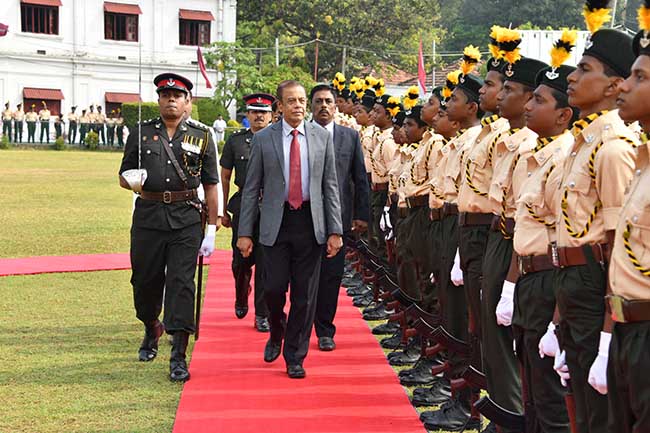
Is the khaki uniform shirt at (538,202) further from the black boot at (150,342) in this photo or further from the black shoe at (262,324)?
the black shoe at (262,324)

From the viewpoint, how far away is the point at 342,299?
35.9 ft

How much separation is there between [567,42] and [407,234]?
11.2ft

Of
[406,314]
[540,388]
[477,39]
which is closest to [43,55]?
[477,39]

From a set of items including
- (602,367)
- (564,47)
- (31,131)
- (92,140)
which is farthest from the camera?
(92,140)

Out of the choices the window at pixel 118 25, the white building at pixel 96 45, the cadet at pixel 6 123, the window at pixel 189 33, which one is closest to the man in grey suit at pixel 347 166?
the cadet at pixel 6 123

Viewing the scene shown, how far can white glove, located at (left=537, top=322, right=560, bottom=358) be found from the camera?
4438mm

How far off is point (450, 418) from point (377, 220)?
5565 mm

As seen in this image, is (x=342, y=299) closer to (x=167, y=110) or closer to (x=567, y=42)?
(x=167, y=110)

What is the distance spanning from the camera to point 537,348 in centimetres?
481

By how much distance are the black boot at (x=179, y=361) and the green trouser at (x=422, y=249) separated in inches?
77.2

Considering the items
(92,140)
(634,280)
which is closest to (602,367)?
(634,280)

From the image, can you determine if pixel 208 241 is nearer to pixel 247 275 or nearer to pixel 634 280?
pixel 247 275

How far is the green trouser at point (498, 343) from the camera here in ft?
17.6

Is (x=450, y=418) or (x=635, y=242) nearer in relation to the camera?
(x=635, y=242)
